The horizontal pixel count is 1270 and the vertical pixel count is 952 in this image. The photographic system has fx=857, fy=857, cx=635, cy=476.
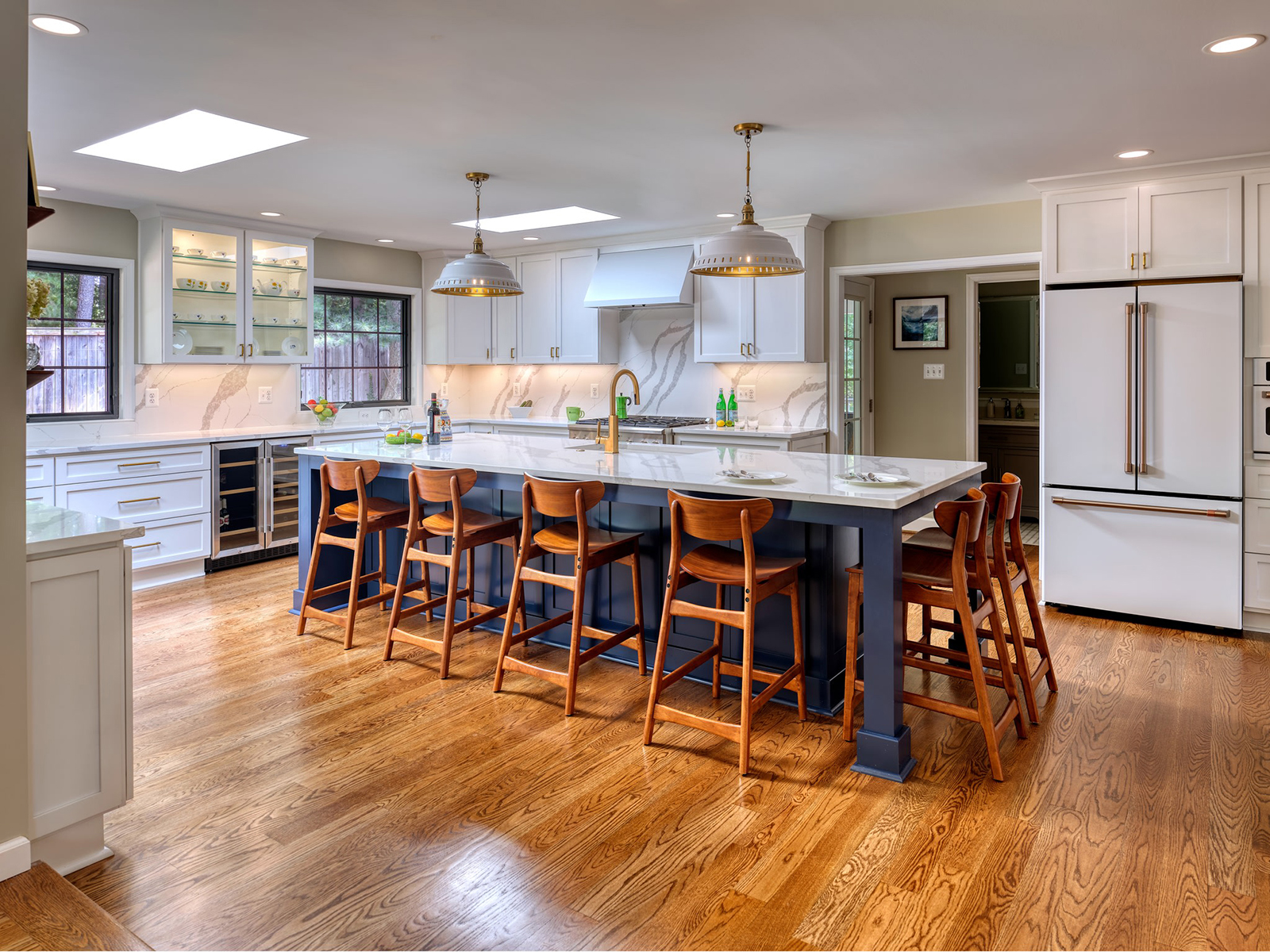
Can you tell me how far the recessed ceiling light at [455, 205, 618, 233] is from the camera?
5672 mm

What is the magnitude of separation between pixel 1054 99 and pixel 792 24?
1.32m

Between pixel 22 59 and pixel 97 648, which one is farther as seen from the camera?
pixel 97 648

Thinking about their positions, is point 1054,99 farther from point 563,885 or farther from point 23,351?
point 23,351

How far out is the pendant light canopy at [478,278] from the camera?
428 cm

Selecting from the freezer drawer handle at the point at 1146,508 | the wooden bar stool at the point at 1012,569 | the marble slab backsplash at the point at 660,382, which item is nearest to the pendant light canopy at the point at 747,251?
the wooden bar stool at the point at 1012,569

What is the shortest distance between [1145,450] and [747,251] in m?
2.44

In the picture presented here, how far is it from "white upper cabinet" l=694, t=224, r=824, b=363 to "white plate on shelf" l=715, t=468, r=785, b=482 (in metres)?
2.58

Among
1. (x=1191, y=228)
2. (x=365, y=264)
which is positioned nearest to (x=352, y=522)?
(x=365, y=264)

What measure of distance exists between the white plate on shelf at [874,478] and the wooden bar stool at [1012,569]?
259mm

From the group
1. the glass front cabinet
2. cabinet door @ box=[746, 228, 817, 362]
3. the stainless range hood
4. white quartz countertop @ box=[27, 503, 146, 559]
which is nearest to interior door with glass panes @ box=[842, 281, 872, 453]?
cabinet door @ box=[746, 228, 817, 362]

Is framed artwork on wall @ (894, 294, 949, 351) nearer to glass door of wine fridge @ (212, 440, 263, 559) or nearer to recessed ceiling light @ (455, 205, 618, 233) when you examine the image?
recessed ceiling light @ (455, 205, 618, 233)

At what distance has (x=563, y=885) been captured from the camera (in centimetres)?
212

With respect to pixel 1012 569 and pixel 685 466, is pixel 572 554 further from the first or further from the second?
pixel 1012 569

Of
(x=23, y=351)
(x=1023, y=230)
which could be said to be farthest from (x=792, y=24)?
(x=1023, y=230)
